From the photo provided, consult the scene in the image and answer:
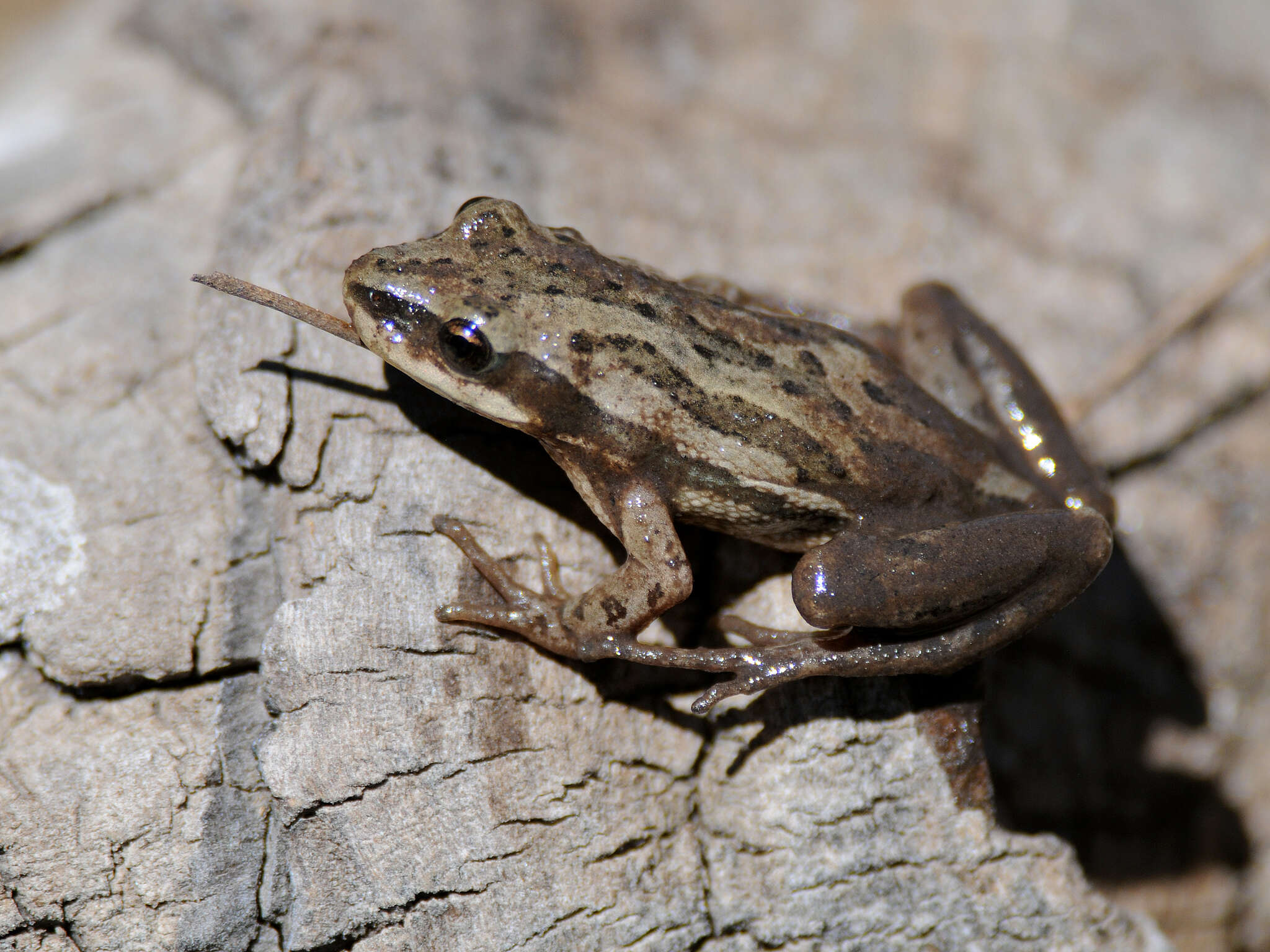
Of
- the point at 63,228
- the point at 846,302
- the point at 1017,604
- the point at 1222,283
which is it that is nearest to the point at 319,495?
the point at 63,228

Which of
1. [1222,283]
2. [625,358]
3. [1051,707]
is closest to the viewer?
[625,358]

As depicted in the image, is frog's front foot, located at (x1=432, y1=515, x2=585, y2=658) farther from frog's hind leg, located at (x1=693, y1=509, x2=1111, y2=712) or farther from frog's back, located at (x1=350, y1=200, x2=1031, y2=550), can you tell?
frog's hind leg, located at (x1=693, y1=509, x2=1111, y2=712)

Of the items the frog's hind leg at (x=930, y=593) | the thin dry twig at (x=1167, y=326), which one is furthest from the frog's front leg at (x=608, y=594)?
the thin dry twig at (x=1167, y=326)

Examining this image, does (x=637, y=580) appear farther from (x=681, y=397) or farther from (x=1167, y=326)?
(x=1167, y=326)

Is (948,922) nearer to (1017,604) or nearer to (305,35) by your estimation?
(1017,604)

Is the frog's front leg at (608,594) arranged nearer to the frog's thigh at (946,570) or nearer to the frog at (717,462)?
the frog at (717,462)

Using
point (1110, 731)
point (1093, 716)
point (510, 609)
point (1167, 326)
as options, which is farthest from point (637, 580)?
point (1167, 326)

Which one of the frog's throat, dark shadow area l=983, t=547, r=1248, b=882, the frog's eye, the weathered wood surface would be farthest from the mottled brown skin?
dark shadow area l=983, t=547, r=1248, b=882
